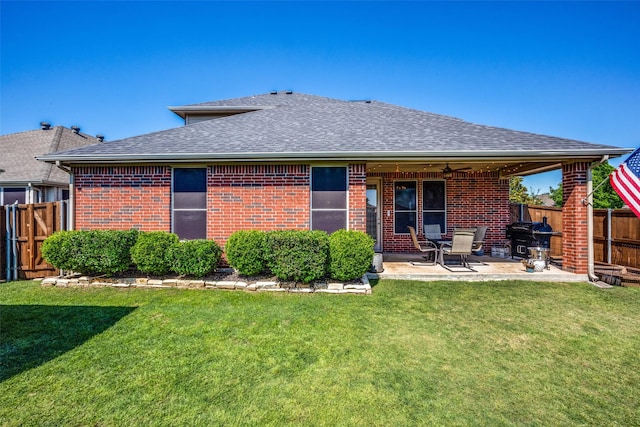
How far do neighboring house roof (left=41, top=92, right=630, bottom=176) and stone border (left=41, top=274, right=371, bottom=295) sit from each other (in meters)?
2.73

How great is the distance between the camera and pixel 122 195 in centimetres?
696

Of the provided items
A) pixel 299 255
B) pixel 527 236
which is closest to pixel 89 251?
pixel 299 255

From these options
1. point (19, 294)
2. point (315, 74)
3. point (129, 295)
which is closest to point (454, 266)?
point (129, 295)

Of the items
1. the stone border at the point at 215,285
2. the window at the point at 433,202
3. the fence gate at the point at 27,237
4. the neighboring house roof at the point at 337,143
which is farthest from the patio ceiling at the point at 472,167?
the fence gate at the point at 27,237

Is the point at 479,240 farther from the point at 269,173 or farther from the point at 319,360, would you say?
the point at 319,360

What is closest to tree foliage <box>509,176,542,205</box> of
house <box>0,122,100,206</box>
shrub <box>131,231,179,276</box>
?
shrub <box>131,231,179,276</box>

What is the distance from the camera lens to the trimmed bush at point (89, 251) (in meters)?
5.95

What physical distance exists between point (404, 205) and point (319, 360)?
771cm

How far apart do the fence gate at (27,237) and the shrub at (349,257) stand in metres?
6.62

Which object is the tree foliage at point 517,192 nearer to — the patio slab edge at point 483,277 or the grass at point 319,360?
the patio slab edge at point 483,277

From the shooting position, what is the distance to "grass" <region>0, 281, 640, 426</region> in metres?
2.39

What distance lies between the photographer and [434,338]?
3.78m

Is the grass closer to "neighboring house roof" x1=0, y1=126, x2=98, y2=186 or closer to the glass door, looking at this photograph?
the glass door

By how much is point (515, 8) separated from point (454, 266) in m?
8.49
